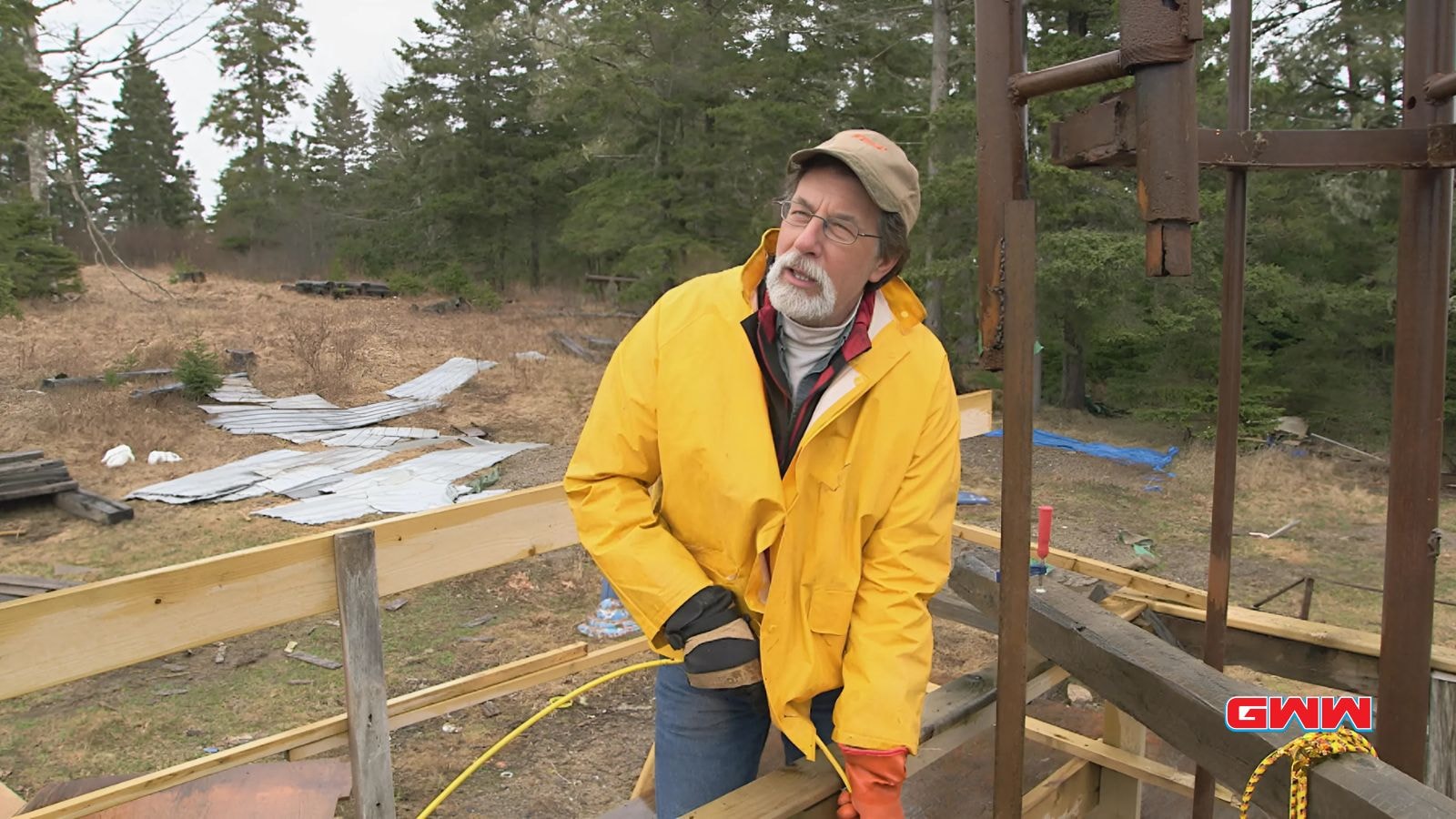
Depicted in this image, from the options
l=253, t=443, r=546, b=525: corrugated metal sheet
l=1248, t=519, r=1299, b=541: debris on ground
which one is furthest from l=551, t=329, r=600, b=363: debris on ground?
l=1248, t=519, r=1299, b=541: debris on ground

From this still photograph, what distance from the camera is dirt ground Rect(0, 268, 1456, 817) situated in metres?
4.61

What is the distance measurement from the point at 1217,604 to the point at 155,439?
1180cm

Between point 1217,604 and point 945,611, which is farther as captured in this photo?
point 945,611

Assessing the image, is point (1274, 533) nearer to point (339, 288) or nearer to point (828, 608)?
point (828, 608)

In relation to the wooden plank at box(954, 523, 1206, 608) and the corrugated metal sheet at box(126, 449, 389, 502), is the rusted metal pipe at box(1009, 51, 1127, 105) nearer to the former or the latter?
the wooden plank at box(954, 523, 1206, 608)

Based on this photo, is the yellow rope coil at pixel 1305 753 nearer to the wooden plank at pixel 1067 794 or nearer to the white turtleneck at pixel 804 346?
the white turtleneck at pixel 804 346

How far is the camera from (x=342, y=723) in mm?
2869

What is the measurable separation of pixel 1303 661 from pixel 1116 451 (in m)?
10.3

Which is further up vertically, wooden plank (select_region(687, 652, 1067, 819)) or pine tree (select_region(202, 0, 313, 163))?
pine tree (select_region(202, 0, 313, 163))

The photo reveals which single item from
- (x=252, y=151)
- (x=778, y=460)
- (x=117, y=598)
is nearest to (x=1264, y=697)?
(x=778, y=460)

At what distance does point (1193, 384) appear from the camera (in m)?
14.4

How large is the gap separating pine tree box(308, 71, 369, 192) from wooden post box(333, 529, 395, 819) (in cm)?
4008

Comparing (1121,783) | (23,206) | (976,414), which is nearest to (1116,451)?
(976,414)

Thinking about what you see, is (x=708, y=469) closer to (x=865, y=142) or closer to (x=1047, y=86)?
(x=865, y=142)
